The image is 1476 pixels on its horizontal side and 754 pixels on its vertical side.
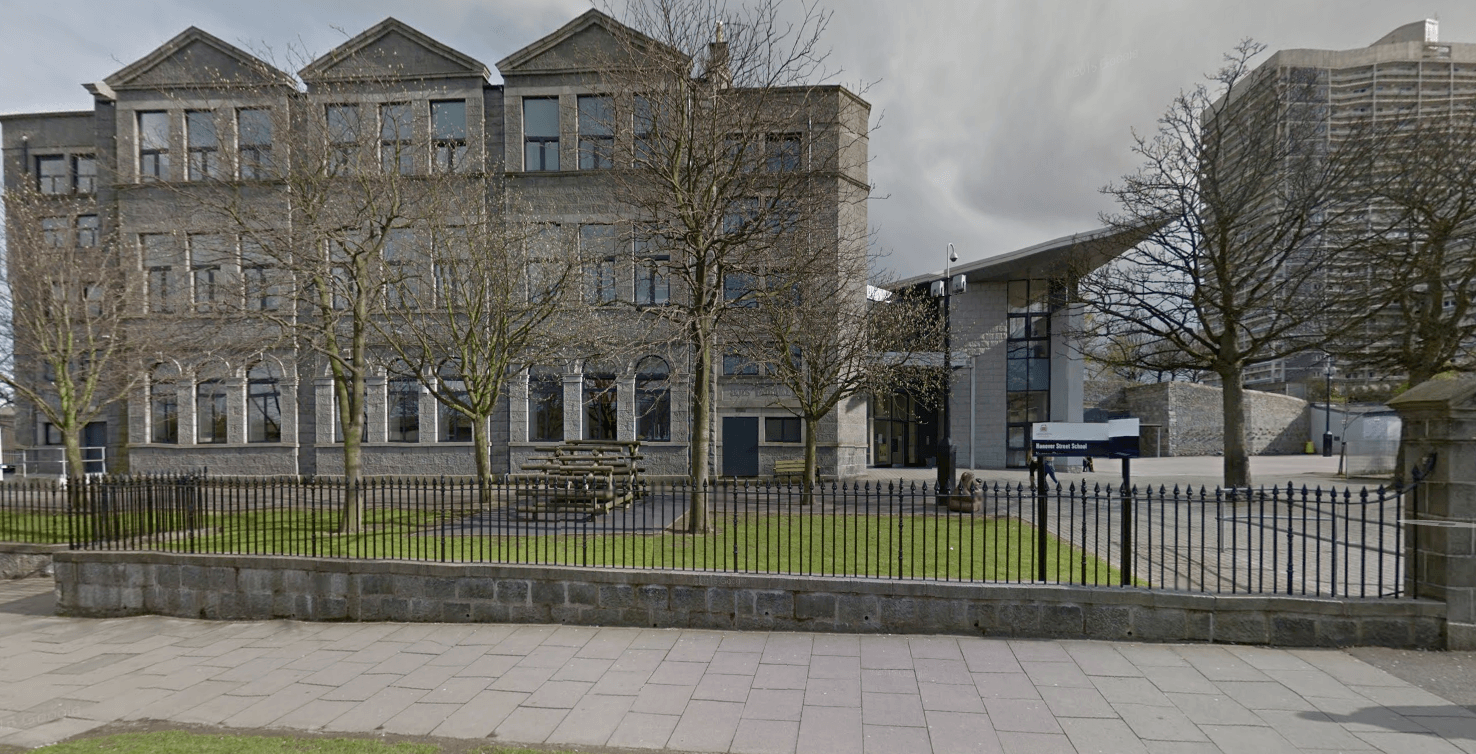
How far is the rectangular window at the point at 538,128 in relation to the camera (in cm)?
2203

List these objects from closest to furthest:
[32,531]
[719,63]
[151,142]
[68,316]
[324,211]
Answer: [719,63] → [32,531] → [324,211] → [68,316] → [151,142]

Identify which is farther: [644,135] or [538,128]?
[538,128]

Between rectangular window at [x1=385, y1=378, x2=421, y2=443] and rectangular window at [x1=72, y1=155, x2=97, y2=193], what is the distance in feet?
52.2

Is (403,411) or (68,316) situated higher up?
(68,316)

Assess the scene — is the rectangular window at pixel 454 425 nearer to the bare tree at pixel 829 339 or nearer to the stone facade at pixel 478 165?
the stone facade at pixel 478 165

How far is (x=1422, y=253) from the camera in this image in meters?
14.9

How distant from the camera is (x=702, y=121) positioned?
10203 millimetres

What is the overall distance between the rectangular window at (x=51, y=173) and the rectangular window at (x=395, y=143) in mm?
16301

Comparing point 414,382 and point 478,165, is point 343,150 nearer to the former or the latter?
point 478,165

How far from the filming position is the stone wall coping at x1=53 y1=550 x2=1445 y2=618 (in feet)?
20.1

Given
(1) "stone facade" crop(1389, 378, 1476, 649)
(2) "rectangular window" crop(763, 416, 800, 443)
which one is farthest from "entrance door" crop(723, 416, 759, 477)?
(1) "stone facade" crop(1389, 378, 1476, 649)

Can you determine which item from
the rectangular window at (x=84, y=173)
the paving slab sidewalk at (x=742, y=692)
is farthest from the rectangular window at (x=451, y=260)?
the rectangular window at (x=84, y=173)

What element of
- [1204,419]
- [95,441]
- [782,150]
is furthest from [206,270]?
[1204,419]

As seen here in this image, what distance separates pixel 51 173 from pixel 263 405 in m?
14.8
